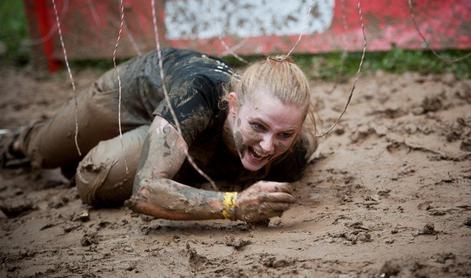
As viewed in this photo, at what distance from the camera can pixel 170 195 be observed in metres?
2.27

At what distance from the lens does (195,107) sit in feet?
7.88

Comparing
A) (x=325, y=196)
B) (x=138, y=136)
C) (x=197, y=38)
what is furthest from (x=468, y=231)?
(x=197, y=38)

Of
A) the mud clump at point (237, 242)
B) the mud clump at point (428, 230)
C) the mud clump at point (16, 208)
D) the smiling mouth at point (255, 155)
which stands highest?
the smiling mouth at point (255, 155)

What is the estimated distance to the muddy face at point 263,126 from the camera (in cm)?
231

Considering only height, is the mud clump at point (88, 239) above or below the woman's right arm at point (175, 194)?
below

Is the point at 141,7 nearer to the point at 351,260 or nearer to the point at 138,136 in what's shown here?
the point at 138,136

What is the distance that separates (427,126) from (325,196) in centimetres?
102

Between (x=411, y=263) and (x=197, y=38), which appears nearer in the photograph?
(x=411, y=263)

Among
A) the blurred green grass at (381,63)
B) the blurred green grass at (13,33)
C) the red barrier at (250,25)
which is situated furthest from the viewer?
the blurred green grass at (13,33)

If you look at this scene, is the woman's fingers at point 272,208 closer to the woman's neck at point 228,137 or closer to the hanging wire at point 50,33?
the woman's neck at point 228,137

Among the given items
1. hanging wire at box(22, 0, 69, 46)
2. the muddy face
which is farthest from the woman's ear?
hanging wire at box(22, 0, 69, 46)

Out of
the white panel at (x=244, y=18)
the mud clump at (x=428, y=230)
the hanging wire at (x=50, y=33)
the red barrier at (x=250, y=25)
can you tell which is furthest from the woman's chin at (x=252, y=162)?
the hanging wire at (x=50, y=33)

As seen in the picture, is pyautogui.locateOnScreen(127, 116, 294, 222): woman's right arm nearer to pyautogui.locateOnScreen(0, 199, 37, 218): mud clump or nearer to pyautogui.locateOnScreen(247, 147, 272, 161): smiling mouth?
pyautogui.locateOnScreen(247, 147, 272, 161): smiling mouth

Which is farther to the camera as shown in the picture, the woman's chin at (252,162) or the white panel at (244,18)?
the white panel at (244,18)
